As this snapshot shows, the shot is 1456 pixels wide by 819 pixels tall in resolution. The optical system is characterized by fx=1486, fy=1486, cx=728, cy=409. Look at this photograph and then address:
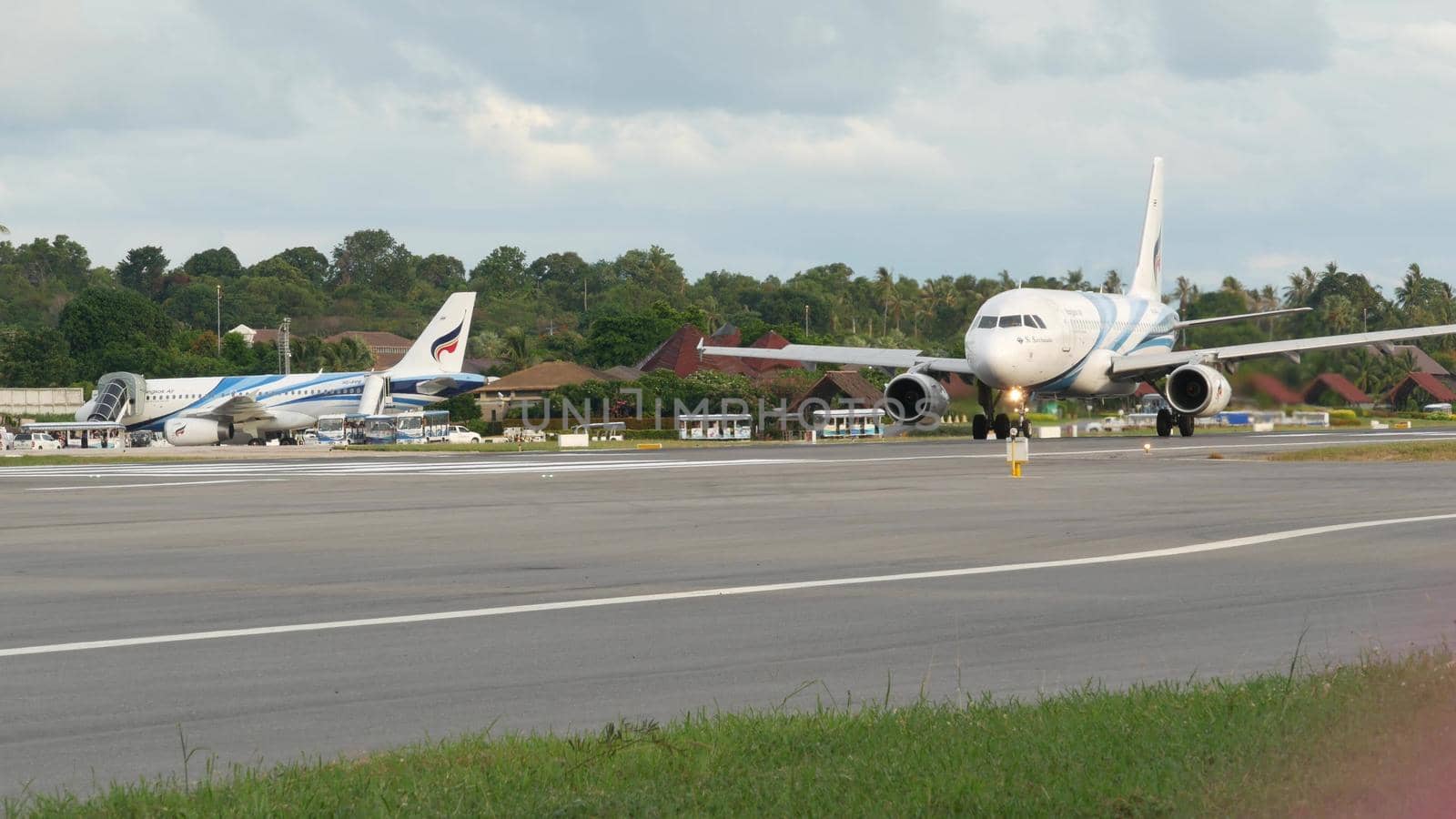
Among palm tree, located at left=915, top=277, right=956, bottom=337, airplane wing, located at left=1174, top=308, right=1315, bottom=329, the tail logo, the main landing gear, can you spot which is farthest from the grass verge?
palm tree, located at left=915, top=277, right=956, bottom=337

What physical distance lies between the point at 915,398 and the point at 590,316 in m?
128

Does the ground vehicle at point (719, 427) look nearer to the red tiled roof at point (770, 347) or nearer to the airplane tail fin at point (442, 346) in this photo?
the airplane tail fin at point (442, 346)

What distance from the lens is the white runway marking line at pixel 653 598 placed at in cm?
970

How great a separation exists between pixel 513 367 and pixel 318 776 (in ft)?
414

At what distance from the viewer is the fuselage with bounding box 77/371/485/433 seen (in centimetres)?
7231

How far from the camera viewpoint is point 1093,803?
5.46 m

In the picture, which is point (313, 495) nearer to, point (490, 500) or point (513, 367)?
point (490, 500)

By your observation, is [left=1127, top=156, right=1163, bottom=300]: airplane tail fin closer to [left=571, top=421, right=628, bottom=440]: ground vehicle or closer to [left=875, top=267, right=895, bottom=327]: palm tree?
[left=571, top=421, right=628, bottom=440]: ground vehicle

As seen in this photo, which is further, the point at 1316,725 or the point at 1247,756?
the point at 1316,725

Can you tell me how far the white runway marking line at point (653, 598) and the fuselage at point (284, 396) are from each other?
59.8 meters

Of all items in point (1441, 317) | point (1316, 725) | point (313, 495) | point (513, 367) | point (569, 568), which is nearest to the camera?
point (1316, 725)

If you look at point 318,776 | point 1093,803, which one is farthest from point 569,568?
point 1093,803

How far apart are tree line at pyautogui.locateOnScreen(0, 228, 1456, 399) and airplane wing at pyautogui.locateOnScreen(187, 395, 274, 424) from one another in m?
32.6

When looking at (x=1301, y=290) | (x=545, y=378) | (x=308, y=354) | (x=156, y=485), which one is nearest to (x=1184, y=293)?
(x=1301, y=290)
